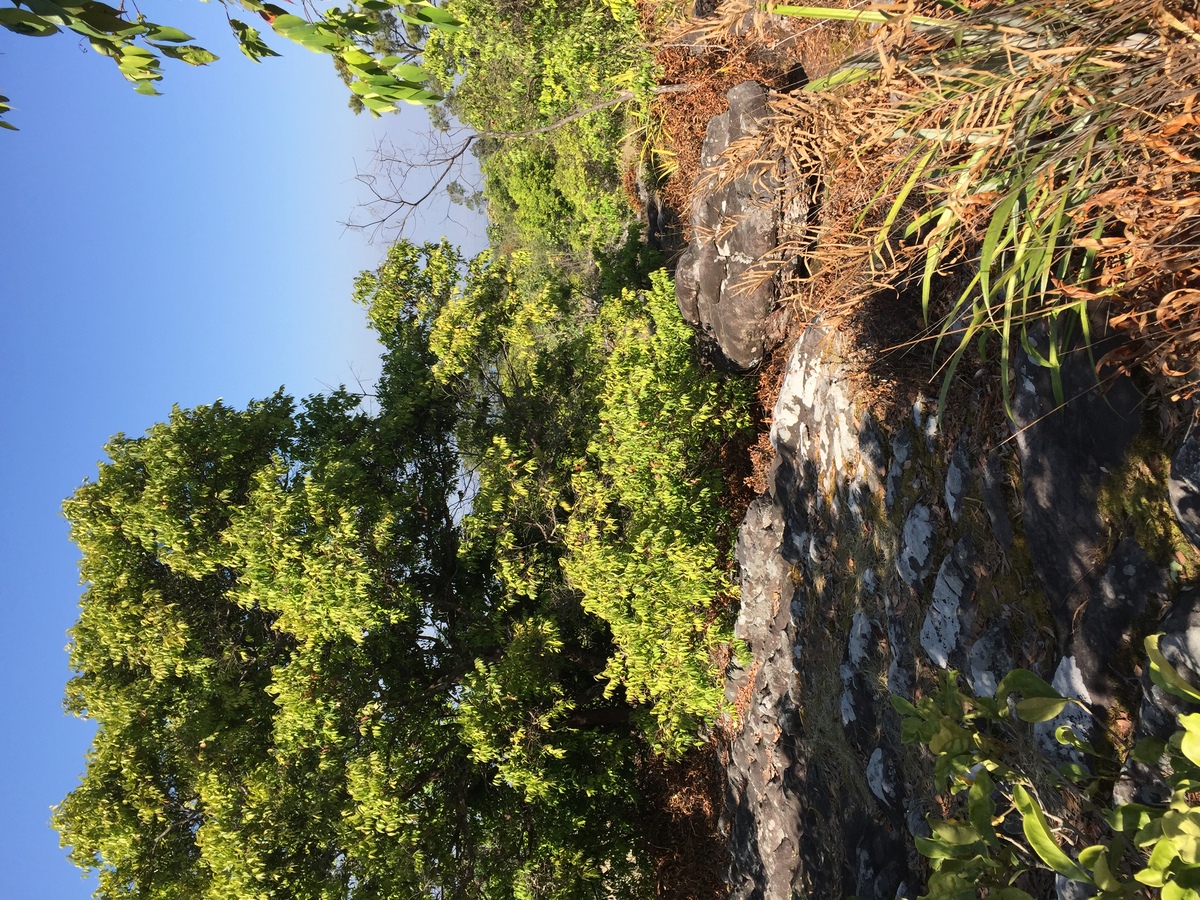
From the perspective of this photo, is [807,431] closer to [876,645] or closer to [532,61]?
[876,645]

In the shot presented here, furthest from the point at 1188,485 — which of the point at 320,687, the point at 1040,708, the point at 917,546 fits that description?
the point at 320,687

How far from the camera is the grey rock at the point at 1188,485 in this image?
Answer: 2.88 metres

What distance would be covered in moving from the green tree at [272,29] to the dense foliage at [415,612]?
23.8 feet

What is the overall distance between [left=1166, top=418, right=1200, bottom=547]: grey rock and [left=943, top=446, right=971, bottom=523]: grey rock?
1.69 meters

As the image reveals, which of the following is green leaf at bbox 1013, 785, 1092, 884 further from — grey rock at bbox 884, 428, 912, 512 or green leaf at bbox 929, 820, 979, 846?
grey rock at bbox 884, 428, 912, 512

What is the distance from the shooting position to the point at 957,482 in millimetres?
4773

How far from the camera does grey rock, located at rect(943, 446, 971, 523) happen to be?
470 cm

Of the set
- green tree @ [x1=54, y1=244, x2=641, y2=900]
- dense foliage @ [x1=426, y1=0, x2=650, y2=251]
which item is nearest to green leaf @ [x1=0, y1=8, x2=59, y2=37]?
dense foliage @ [x1=426, y1=0, x2=650, y2=251]

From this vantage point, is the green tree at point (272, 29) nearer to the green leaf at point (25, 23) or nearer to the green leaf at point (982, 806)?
the green leaf at point (25, 23)

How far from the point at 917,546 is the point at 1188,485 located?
2.53m

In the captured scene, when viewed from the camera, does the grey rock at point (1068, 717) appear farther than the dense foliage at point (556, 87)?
No

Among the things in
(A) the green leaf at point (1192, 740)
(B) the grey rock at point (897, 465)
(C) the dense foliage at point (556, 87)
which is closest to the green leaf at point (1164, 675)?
(A) the green leaf at point (1192, 740)

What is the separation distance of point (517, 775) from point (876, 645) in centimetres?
582

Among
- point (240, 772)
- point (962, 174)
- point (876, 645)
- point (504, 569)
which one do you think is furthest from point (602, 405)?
point (962, 174)
